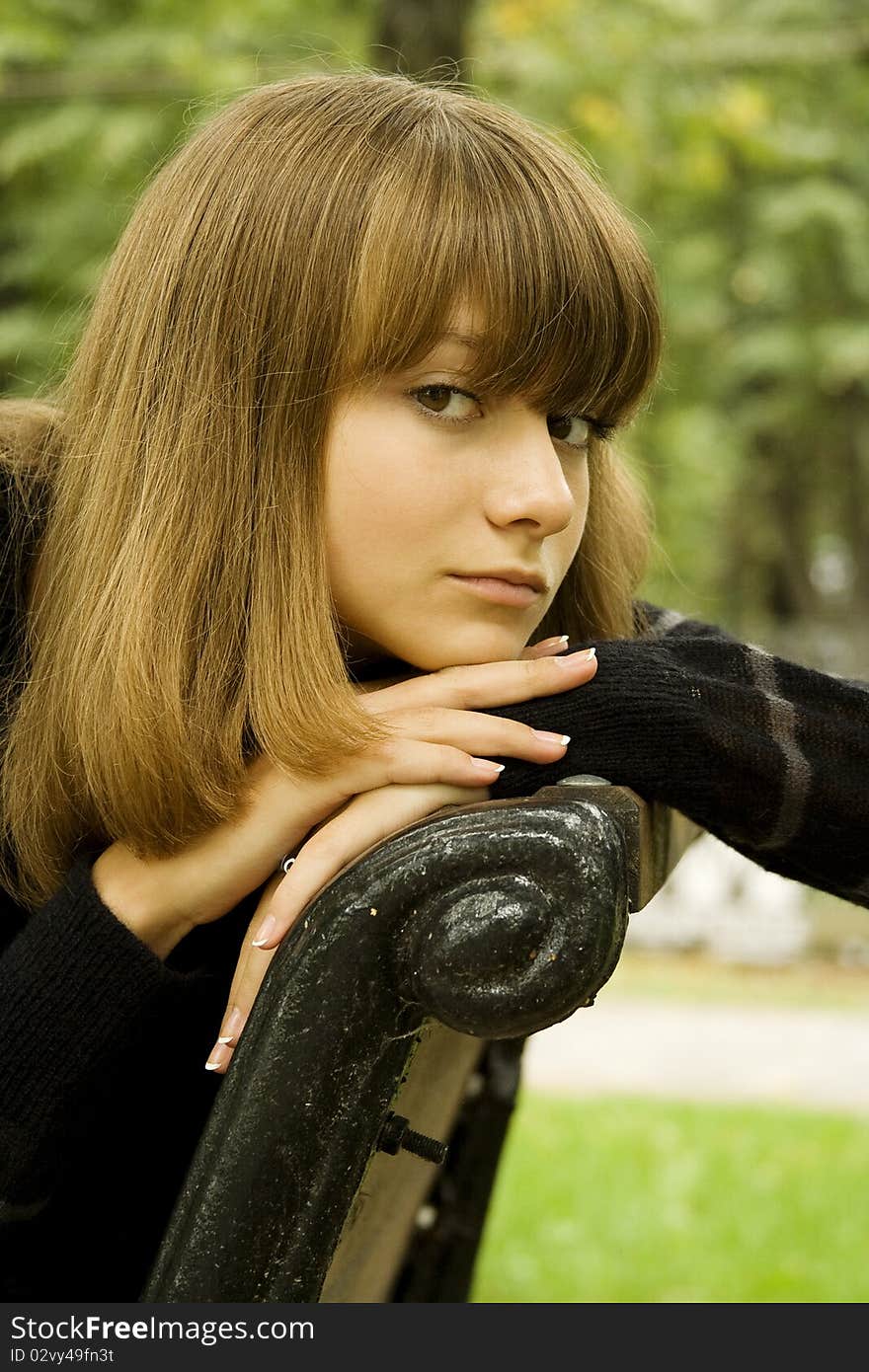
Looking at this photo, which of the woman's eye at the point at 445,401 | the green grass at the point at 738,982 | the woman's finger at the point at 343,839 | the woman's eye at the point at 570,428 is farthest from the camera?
the green grass at the point at 738,982

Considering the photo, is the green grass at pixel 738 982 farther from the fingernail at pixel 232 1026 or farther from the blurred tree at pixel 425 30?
the fingernail at pixel 232 1026

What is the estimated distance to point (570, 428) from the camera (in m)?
1.63

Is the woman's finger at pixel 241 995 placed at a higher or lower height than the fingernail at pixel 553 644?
lower

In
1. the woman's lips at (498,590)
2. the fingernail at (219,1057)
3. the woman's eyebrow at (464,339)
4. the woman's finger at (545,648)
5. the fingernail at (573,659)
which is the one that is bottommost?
the fingernail at (219,1057)

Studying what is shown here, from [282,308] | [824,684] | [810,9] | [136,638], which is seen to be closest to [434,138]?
[282,308]

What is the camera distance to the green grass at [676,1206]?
394 cm

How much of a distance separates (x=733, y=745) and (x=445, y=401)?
433 millimetres

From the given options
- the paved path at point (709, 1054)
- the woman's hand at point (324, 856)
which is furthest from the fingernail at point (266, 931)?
the paved path at point (709, 1054)

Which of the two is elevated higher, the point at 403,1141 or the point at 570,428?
the point at 570,428

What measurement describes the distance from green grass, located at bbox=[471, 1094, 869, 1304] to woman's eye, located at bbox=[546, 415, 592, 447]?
245 cm

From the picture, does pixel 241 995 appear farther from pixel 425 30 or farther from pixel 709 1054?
pixel 709 1054

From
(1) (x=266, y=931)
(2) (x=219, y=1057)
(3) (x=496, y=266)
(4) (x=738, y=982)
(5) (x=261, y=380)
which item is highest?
(3) (x=496, y=266)

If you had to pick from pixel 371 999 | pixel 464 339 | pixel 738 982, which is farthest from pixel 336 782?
pixel 738 982

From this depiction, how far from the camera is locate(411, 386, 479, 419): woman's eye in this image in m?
1.47
